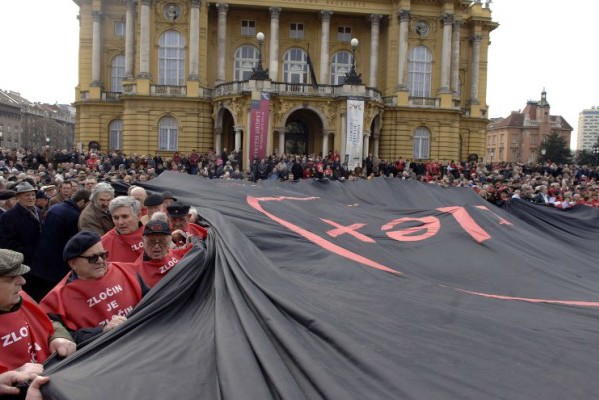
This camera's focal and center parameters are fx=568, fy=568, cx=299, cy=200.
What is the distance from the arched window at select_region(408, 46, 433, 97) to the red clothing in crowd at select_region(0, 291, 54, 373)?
40378 millimetres

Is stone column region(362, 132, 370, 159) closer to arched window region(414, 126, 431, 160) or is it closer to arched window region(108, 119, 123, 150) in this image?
arched window region(414, 126, 431, 160)

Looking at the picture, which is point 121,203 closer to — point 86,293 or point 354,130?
point 86,293

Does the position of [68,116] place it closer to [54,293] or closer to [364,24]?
[364,24]

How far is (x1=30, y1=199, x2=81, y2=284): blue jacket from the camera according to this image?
6.55 meters

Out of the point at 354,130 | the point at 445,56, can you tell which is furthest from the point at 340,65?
the point at 354,130

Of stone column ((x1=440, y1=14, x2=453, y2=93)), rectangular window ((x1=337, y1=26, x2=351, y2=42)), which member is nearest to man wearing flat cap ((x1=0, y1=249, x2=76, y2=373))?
stone column ((x1=440, y1=14, x2=453, y2=93))

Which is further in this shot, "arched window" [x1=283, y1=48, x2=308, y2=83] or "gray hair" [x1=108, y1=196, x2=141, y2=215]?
"arched window" [x1=283, y1=48, x2=308, y2=83]

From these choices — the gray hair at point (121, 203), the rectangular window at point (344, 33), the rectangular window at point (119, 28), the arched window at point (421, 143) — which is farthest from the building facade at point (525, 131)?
the gray hair at point (121, 203)

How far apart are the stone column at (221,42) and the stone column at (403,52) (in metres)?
12.3

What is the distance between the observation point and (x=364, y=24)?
42.5m

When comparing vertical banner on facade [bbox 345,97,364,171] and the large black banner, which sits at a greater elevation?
vertical banner on facade [bbox 345,97,364,171]

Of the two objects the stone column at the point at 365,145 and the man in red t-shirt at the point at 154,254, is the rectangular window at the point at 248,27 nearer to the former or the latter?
the stone column at the point at 365,145

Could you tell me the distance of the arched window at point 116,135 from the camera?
137 feet

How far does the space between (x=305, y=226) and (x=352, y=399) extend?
5.01 meters
